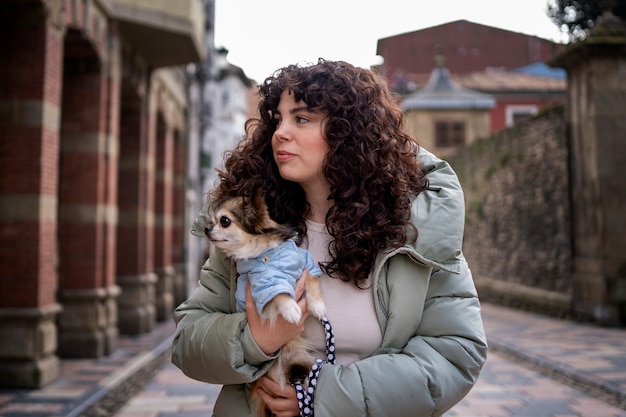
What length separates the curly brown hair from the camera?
224 cm

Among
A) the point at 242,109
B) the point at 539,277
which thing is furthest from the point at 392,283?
the point at 242,109

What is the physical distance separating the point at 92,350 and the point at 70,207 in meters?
2.24

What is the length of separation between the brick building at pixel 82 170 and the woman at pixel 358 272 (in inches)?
245

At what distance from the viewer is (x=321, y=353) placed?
7.39 feet

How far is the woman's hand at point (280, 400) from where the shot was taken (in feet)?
7.04

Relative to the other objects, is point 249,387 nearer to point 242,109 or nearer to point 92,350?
point 92,350

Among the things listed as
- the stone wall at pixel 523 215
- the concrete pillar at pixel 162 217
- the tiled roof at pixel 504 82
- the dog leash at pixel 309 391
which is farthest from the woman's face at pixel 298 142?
the tiled roof at pixel 504 82

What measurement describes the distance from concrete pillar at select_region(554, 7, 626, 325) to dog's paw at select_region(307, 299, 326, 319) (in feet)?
40.0

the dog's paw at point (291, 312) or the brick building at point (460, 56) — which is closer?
the dog's paw at point (291, 312)

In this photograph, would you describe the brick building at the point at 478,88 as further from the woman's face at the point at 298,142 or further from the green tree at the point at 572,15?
the woman's face at the point at 298,142

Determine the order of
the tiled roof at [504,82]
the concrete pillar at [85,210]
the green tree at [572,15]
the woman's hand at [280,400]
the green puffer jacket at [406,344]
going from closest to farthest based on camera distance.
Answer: the green puffer jacket at [406,344] < the woman's hand at [280,400] < the concrete pillar at [85,210] < the green tree at [572,15] < the tiled roof at [504,82]

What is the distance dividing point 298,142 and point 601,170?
1239 centimetres

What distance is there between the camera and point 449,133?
35.7 metres

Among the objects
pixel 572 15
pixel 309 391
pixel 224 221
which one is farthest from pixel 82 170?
pixel 572 15
